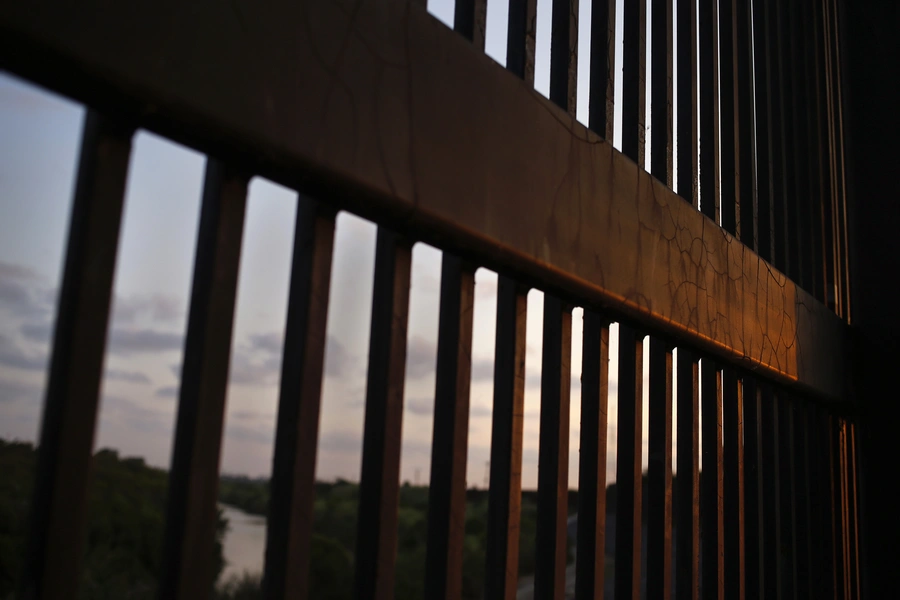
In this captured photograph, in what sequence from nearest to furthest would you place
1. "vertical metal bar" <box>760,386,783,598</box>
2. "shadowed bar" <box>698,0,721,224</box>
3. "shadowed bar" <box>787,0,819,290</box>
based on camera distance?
"shadowed bar" <box>698,0,721,224</box>
"vertical metal bar" <box>760,386,783,598</box>
"shadowed bar" <box>787,0,819,290</box>

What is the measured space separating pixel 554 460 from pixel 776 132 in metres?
1.37

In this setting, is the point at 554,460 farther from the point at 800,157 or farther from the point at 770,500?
the point at 800,157

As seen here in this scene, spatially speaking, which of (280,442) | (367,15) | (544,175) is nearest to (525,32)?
(544,175)

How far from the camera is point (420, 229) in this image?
69 centimetres

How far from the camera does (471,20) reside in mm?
803

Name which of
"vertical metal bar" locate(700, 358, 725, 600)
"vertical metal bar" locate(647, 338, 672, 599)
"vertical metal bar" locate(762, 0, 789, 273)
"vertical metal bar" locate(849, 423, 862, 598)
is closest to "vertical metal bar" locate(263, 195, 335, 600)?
"vertical metal bar" locate(647, 338, 672, 599)

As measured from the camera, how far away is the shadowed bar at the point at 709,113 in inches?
56.6

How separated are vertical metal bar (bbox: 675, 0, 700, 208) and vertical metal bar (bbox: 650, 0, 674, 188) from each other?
10 centimetres

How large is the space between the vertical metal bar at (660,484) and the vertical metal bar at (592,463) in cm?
18

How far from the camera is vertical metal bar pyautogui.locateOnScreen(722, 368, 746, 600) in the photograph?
144 centimetres

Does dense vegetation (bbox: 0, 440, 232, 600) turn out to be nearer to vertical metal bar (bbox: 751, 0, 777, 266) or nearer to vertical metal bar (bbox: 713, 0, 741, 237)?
vertical metal bar (bbox: 713, 0, 741, 237)

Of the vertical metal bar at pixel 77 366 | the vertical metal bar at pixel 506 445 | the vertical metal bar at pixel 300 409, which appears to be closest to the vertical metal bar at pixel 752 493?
the vertical metal bar at pixel 506 445

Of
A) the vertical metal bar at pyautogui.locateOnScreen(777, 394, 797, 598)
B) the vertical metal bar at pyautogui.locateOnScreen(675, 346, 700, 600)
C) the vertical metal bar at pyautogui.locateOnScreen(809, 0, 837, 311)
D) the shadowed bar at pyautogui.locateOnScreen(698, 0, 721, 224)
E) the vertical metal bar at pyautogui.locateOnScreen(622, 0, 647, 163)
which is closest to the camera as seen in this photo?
the vertical metal bar at pyautogui.locateOnScreen(622, 0, 647, 163)

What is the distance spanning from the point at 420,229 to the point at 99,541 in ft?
1.12
